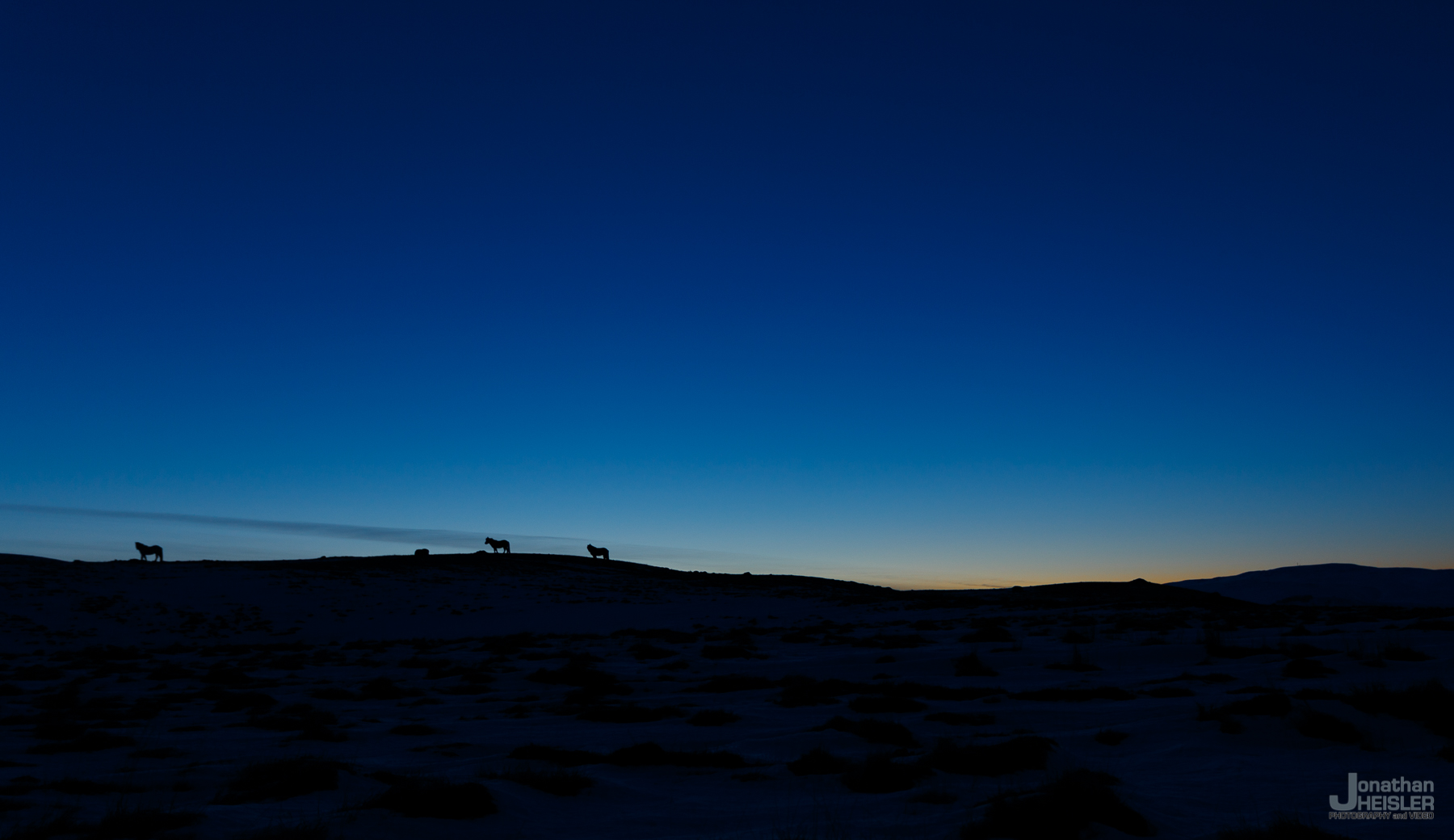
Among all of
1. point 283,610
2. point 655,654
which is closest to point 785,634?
point 655,654

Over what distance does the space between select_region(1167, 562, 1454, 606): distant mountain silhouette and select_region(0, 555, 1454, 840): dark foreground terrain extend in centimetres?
3556

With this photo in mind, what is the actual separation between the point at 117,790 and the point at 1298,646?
17.5 m

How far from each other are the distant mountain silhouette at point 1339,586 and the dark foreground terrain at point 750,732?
35560 millimetres

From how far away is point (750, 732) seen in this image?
34.4 ft

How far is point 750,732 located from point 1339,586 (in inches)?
2719

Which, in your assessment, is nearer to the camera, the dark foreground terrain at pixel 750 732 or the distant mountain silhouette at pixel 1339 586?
the dark foreground terrain at pixel 750 732

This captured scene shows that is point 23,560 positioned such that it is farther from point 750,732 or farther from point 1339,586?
point 1339,586

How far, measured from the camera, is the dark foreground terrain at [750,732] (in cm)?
642

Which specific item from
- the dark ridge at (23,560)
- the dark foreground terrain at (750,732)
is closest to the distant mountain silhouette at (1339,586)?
the dark foreground terrain at (750,732)

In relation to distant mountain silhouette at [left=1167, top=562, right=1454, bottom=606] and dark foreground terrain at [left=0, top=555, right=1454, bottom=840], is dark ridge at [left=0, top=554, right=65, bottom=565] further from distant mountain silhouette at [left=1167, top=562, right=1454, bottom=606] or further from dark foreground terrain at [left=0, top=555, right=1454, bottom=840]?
distant mountain silhouette at [left=1167, top=562, right=1454, bottom=606]

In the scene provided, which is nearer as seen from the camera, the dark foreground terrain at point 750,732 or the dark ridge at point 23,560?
the dark foreground terrain at point 750,732

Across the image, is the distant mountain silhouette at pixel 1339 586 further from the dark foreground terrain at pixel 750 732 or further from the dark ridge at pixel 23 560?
the dark ridge at pixel 23 560

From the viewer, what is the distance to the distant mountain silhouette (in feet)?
176

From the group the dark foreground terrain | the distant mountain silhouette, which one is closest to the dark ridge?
the dark foreground terrain
